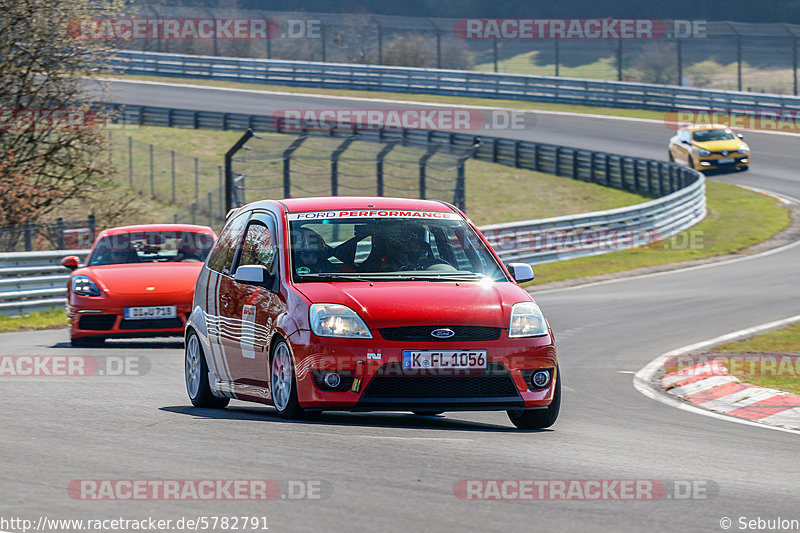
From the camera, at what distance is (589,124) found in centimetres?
4684

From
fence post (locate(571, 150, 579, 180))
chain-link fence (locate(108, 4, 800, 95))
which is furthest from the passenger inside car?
chain-link fence (locate(108, 4, 800, 95))

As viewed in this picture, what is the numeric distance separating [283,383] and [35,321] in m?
12.3

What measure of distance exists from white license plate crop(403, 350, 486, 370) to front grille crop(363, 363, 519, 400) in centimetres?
6

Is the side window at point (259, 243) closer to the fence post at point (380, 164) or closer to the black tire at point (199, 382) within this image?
the black tire at point (199, 382)

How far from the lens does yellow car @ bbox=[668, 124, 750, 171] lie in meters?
38.4

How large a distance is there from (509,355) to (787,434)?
85.4 inches

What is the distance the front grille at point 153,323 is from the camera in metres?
14.1

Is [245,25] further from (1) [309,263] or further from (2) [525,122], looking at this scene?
(1) [309,263]

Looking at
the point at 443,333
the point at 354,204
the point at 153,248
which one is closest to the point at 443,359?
the point at 443,333

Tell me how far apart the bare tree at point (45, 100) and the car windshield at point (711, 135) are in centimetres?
1978

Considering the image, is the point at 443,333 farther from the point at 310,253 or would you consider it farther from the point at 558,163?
the point at 558,163

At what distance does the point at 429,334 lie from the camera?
7.45 metres

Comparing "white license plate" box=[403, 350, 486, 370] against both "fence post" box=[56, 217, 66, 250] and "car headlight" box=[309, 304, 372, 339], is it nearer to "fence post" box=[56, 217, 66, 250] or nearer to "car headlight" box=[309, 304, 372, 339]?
"car headlight" box=[309, 304, 372, 339]

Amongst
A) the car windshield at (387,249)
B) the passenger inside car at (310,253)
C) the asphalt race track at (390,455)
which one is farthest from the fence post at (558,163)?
the passenger inside car at (310,253)
